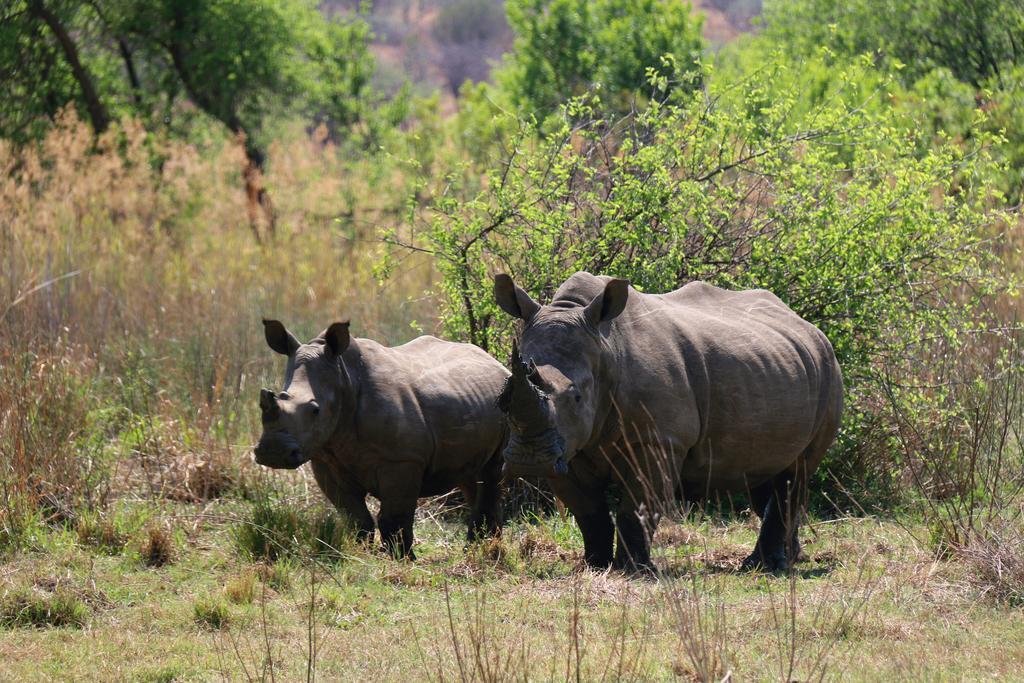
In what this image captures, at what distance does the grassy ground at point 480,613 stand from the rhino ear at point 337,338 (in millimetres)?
1034

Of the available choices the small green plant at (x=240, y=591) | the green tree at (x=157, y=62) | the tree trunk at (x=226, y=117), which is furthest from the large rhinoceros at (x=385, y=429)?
the tree trunk at (x=226, y=117)

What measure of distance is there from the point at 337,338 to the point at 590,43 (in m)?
16.0

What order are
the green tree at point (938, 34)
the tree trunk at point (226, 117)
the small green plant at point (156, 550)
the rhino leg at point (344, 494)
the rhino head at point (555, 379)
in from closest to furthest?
the rhino head at point (555, 379)
the small green plant at point (156, 550)
the rhino leg at point (344, 494)
the tree trunk at point (226, 117)
the green tree at point (938, 34)

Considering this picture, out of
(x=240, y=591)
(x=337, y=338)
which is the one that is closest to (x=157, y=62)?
(x=337, y=338)

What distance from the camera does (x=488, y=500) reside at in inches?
324

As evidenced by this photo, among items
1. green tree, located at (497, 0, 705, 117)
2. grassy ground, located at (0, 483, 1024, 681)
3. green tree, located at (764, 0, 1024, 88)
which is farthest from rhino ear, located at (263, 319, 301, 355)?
green tree, located at (497, 0, 705, 117)

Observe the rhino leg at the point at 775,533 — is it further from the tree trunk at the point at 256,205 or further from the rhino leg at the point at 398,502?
the tree trunk at the point at 256,205

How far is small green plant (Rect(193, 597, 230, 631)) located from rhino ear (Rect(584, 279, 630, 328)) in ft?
6.92

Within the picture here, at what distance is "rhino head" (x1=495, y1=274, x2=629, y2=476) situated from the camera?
6.21 m

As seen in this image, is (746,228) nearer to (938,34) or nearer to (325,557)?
(325,557)

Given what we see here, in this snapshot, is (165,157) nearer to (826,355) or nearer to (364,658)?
(826,355)

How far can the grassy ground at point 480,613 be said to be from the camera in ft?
17.6

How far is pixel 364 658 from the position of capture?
5746mm

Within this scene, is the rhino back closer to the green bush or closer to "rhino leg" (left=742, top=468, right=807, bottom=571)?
"rhino leg" (left=742, top=468, right=807, bottom=571)
